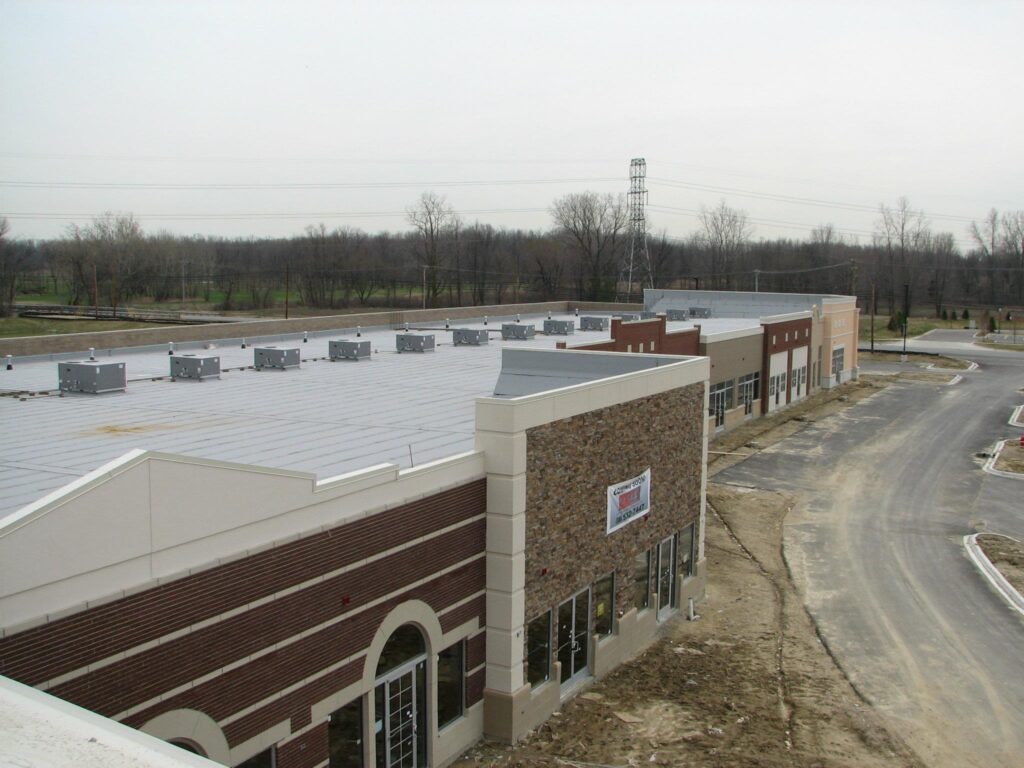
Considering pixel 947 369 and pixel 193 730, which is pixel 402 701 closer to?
pixel 193 730

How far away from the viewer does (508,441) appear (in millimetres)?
16766

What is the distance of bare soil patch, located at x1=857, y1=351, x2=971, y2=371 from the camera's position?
3184 inches

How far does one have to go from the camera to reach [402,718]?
15406 millimetres

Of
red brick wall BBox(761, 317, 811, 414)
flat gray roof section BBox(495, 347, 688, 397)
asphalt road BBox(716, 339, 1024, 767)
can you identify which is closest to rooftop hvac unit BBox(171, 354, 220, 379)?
flat gray roof section BBox(495, 347, 688, 397)

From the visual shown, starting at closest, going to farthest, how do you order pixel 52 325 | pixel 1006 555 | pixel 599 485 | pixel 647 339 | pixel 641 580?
pixel 599 485 → pixel 641 580 → pixel 1006 555 → pixel 647 339 → pixel 52 325

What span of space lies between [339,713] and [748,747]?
7.71m

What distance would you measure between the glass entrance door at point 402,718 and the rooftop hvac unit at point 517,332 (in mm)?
25053

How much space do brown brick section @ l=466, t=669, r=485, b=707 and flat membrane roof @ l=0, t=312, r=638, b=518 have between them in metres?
3.90

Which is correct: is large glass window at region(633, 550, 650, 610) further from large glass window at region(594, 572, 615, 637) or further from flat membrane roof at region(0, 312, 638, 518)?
flat membrane roof at region(0, 312, 638, 518)

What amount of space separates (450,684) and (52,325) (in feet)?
207

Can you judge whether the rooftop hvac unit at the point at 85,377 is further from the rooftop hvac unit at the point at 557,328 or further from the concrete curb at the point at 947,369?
the concrete curb at the point at 947,369

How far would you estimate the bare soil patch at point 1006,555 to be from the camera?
2702 cm

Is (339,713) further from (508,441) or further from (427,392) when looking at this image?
(427,392)

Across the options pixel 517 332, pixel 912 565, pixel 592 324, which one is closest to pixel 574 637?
pixel 912 565
